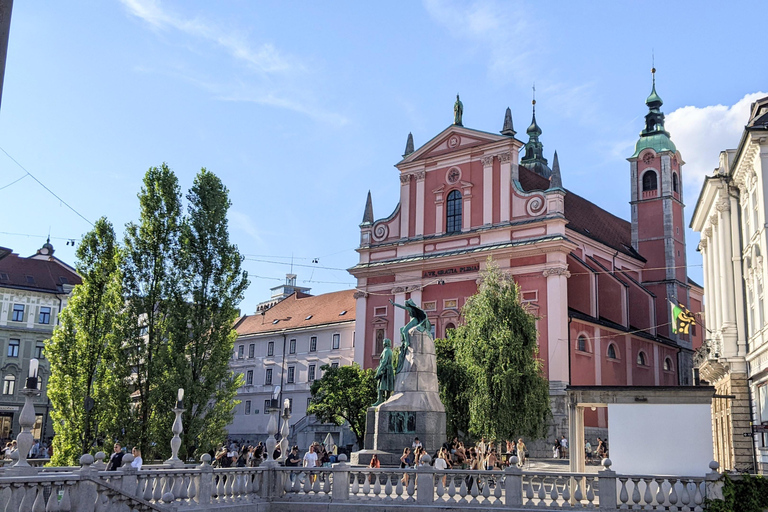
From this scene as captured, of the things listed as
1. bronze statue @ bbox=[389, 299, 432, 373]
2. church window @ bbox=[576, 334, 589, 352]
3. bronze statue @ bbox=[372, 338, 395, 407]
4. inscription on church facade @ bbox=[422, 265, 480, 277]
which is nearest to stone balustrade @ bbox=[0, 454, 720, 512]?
bronze statue @ bbox=[389, 299, 432, 373]

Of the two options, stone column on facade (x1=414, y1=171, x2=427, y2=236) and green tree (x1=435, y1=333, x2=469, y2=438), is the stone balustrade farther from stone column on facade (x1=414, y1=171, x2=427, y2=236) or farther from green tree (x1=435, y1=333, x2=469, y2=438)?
stone column on facade (x1=414, y1=171, x2=427, y2=236)

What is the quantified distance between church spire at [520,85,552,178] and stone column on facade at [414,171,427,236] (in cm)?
2428

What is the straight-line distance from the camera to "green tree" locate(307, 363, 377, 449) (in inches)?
1582

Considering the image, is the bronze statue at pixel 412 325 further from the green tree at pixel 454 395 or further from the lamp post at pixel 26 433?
the green tree at pixel 454 395

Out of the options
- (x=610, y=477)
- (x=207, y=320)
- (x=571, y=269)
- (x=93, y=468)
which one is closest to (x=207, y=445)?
(x=207, y=320)

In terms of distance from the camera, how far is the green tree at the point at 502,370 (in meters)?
32.0

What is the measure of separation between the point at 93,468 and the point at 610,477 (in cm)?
861

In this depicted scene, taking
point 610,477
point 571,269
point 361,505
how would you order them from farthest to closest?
point 571,269, point 361,505, point 610,477

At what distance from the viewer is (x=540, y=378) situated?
33.2 meters

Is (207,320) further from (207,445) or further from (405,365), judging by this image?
(405,365)

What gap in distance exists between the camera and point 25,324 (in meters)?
55.2

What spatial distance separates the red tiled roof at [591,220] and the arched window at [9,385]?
120ft

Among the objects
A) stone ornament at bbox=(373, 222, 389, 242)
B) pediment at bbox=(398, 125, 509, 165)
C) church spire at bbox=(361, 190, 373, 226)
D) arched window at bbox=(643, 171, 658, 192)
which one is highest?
arched window at bbox=(643, 171, 658, 192)

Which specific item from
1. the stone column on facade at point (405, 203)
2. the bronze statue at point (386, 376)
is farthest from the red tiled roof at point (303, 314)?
the bronze statue at point (386, 376)
